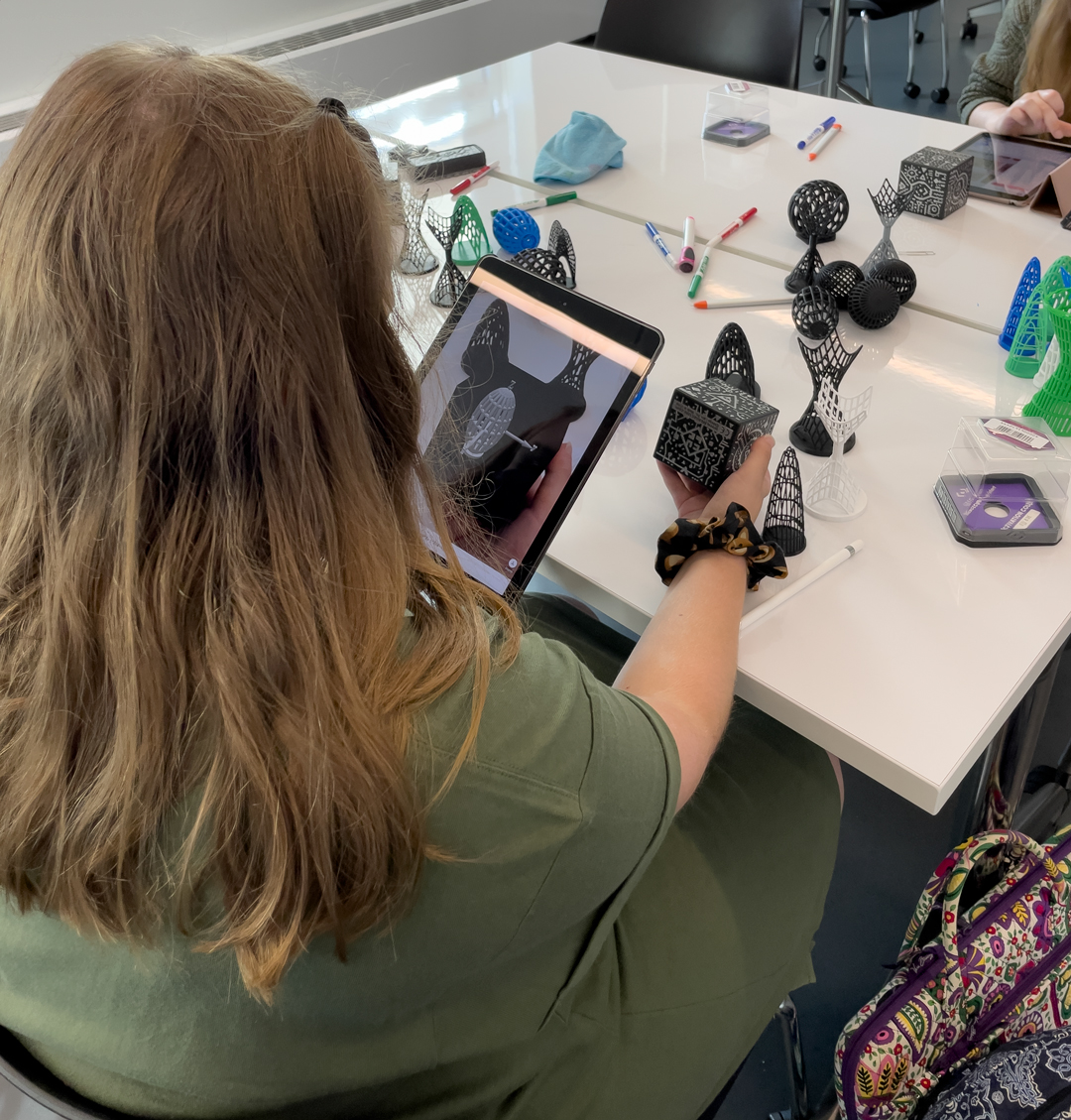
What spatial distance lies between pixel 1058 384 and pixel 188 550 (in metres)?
0.90

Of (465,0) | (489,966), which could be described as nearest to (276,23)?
(465,0)

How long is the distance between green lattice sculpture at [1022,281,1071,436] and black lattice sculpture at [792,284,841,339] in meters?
0.23

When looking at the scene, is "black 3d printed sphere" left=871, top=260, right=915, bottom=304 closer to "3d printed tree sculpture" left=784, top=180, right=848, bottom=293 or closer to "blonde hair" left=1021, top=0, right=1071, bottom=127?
"3d printed tree sculpture" left=784, top=180, right=848, bottom=293

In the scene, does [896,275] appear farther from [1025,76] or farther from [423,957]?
[423,957]

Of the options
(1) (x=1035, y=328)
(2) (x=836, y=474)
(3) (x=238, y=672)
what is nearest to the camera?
(3) (x=238, y=672)

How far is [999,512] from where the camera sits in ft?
2.82

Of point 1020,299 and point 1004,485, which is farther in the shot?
point 1020,299

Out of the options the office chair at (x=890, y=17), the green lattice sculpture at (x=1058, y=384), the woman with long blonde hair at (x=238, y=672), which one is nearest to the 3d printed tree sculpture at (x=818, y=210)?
the green lattice sculpture at (x=1058, y=384)

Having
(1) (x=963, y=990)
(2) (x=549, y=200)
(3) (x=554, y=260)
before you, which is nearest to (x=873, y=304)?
(3) (x=554, y=260)

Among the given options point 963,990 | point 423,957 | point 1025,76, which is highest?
point 1025,76

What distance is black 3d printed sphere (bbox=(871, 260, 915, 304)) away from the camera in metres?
1.17

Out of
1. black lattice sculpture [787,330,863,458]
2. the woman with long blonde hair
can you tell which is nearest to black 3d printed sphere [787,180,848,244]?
black lattice sculpture [787,330,863,458]

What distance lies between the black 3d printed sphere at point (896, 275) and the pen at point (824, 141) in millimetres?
511

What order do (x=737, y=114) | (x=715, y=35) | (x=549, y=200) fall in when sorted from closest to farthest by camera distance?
1. (x=549, y=200)
2. (x=737, y=114)
3. (x=715, y=35)
